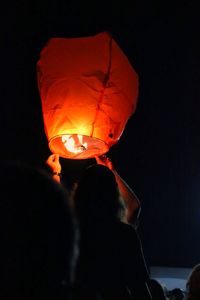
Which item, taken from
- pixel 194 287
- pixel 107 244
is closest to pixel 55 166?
→ pixel 107 244

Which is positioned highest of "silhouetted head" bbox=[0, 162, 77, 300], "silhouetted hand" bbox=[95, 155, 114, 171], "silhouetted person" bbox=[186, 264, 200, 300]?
"silhouetted head" bbox=[0, 162, 77, 300]

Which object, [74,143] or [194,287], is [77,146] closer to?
[74,143]

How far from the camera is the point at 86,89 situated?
383 centimetres

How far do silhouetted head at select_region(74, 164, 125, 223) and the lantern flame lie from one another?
120 cm

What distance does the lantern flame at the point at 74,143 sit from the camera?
4238 mm

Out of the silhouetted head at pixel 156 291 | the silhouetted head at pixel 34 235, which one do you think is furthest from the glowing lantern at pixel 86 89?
the silhouetted head at pixel 34 235

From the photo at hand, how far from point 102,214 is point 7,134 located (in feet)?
17.3

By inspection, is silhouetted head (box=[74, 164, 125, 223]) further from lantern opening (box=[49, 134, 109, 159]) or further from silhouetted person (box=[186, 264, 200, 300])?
lantern opening (box=[49, 134, 109, 159])

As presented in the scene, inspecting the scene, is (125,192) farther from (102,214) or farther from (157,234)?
(157,234)

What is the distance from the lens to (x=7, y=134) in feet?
25.5

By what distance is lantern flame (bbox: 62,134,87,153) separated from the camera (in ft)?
13.9

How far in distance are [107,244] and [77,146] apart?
1.69m

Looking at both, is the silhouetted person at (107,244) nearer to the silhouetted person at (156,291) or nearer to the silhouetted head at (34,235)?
the silhouetted person at (156,291)

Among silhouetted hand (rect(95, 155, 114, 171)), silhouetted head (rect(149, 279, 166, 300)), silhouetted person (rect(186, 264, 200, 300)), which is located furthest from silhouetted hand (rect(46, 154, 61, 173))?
silhouetted person (rect(186, 264, 200, 300))
